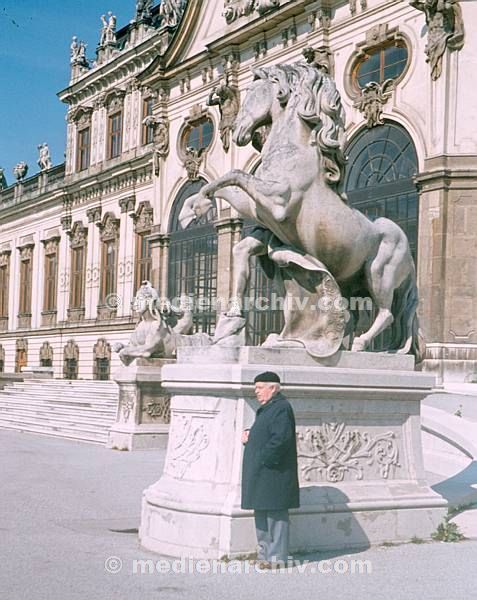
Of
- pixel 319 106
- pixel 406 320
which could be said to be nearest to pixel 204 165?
pixel 406 320

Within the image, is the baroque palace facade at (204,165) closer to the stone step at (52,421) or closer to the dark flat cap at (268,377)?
the dark flat cap at (268,377)

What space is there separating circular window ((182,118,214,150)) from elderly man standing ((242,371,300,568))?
26626mm

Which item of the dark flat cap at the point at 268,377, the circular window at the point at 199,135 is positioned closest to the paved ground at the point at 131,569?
the dark flat cap at the point at 268,377

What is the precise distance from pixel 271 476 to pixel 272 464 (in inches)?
3.5

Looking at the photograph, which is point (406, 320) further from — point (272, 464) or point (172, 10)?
point (172, 10)

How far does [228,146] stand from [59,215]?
1795 centimetres

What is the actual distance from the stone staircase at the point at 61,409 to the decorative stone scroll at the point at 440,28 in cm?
1064

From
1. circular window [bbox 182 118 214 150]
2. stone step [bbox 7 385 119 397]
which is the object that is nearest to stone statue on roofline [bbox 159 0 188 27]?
circular window [bbox 182 118 214 150]

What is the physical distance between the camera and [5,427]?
23141mm

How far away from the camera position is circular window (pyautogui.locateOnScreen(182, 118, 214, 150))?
3266 cm

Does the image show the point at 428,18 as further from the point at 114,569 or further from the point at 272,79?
the point at 114,569

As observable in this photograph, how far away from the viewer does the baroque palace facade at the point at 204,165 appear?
72.8 ft

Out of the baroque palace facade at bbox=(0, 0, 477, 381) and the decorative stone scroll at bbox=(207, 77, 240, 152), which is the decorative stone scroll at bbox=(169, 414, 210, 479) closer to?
the baroque palace facade at bbox=(0, 0, 477, 381)

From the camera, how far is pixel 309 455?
23.8ft
